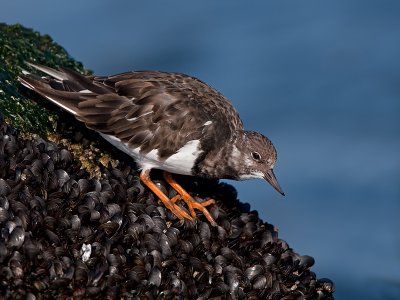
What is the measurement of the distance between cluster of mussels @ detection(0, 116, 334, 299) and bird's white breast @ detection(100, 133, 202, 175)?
0.17 metres

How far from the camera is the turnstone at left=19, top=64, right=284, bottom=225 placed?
7.36 meters

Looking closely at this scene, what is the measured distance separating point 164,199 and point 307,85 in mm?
8794

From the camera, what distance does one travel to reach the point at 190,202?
7.28 m

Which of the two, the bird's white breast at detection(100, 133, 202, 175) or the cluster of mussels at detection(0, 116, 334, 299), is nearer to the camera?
the cluster of mussels at detection(0, 116, 334, 299)

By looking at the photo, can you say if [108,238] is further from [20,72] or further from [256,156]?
[20,72]

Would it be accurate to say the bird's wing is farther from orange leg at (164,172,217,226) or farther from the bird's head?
orange leg at (164,172,217,226)

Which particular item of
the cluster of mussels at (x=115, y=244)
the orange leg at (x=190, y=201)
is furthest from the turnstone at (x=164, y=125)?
the cluster of mussels at (x=115, y=244)

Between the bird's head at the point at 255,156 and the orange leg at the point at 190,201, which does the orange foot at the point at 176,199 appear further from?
the bird's head at the point at 255,156

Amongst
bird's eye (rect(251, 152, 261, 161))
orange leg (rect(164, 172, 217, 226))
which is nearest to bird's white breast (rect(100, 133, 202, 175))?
orange leg (rect(164, 172, 217, 226))

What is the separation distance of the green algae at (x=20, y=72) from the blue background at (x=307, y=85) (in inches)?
184

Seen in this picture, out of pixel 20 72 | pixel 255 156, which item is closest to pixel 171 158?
pixel 255 156

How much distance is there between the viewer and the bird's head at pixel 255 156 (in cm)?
760

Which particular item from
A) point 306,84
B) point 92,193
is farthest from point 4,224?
point 306,84

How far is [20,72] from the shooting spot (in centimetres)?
795
